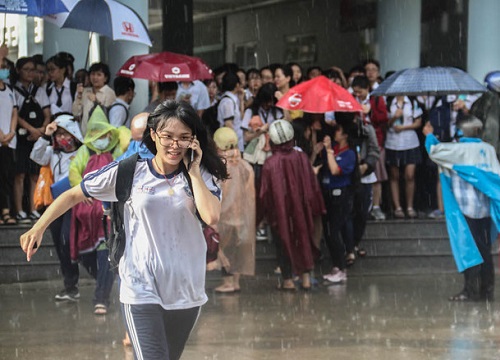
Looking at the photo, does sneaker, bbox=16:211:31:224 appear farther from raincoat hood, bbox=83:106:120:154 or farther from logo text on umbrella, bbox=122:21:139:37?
raincoat hood, bbox=83:106:120:154

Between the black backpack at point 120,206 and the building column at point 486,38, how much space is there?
34.8 ft

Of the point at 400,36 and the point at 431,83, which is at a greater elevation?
the point at 400,36

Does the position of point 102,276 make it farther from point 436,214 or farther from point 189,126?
point 436,214

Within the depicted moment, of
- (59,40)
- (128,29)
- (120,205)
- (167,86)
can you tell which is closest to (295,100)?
(167,86)

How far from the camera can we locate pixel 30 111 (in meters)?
13.0

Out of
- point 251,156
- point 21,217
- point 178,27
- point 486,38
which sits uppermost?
point 178,27

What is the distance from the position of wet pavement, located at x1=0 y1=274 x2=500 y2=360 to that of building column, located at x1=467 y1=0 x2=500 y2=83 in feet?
14.8

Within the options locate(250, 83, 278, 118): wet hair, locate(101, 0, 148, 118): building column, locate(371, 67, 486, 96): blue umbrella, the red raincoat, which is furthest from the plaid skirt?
locate(101, 0, 148, 118): building column

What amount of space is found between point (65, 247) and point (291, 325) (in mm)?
2398

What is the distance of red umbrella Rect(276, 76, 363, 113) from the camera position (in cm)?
1186

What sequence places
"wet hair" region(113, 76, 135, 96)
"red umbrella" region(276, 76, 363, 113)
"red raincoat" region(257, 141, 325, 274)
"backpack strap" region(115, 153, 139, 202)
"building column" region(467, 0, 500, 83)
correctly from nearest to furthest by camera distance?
"backpack strap" region(115, 153, 139, 202)
"red raincoat" region(257, 141, 325, 274)
"red umbrella" region(276, 76, 363, 113)
"wet hair" region(113, 76, 135, 96)
"building column" region(467, 0, 500, 83)

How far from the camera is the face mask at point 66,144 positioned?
34.5ft

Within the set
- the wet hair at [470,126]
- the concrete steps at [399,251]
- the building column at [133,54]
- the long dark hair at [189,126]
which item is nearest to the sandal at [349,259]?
the concrete steps at [399,251]

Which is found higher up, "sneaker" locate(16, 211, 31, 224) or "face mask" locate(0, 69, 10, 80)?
"face mask" locate(0, 69, 10, 80)
